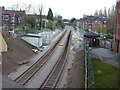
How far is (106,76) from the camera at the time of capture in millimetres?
10859

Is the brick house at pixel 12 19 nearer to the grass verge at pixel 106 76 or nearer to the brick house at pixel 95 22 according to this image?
the brick house at pixel 95 22

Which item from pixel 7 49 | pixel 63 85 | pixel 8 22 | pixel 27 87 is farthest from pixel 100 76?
pixel 8 22

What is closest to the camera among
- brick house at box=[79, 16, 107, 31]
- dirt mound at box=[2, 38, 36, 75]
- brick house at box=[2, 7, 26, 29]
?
dirt mound at box=[2, 38, 36, 75]

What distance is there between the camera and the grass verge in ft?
30.9

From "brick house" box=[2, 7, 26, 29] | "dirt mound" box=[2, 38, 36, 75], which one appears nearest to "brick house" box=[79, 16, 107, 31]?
"brick house" box=[2, 7, 26, 29]

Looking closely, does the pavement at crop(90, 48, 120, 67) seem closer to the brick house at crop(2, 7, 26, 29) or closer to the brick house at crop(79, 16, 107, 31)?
the brick house at crop(2, 7, 26, 29)

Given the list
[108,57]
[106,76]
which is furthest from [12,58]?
[108,57]

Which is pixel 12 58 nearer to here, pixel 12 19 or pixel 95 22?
pixel 12 19

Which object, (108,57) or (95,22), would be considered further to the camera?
(95,22)

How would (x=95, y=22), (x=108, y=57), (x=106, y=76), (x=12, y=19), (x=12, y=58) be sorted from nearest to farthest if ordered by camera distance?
(x=106, y=76), (x=12, y=58), (x=108, y=57), (x=12, y=19), (x=95, y=22)

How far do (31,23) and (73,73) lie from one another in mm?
40142

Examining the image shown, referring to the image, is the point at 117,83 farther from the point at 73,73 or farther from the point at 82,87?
the point at 73,73

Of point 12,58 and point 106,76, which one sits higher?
point 12,58

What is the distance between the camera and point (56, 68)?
49.8ft
